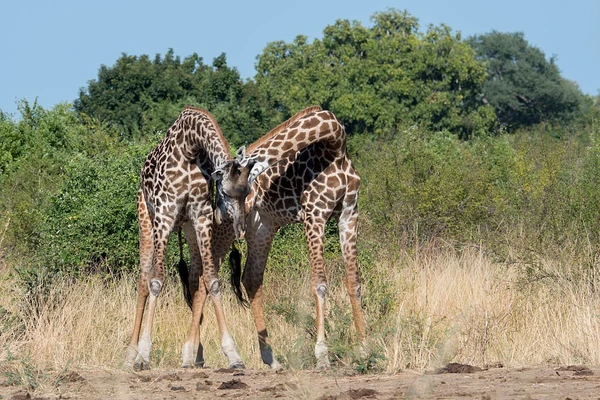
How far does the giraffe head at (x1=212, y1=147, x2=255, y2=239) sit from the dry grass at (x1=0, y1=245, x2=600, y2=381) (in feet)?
2.86

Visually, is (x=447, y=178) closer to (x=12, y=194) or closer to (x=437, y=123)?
(x=12, y=194)

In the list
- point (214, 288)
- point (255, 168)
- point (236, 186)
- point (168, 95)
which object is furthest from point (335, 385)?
point (168, 95)

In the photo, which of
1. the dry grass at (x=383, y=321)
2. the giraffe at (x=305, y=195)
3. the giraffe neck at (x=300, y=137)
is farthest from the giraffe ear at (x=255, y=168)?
the dry grass at (x=383, y=321)

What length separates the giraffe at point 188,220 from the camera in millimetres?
8875

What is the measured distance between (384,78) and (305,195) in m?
35.7

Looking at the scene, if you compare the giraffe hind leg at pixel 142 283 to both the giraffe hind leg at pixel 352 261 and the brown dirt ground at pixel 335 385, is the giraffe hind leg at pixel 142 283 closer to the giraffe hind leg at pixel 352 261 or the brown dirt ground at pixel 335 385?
the brown dirt ground at pixel 335 385

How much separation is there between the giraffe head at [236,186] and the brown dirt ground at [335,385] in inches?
46.1

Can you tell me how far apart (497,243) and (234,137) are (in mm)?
15682

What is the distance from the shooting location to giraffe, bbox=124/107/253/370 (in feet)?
29.1

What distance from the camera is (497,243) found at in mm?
12891

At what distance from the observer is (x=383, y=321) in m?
9.14

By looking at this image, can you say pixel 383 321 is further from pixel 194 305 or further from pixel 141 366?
pixel 141 366

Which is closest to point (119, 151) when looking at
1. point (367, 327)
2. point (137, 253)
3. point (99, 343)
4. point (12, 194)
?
point (12, 194)

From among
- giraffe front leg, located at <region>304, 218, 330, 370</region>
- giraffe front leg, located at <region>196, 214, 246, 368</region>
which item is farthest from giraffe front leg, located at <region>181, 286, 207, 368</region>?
giraffe front leg, located at <region>304, 218, 330, 370</region>
